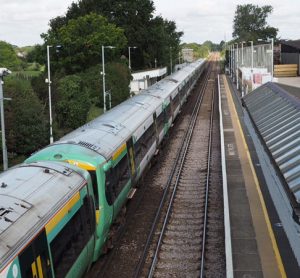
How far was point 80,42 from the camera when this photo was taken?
62.1 m

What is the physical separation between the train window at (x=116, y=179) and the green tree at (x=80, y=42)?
46.4 meters

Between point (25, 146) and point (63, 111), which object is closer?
point (25, 146)

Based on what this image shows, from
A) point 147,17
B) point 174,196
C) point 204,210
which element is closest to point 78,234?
point 204,210

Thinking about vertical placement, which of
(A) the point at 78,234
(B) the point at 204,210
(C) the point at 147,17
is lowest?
(B) the point at 204,210

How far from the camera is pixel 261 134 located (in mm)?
18000

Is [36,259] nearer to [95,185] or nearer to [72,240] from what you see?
[72,240]

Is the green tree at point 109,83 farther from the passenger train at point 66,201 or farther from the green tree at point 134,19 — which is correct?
the passenger train at point 66,201

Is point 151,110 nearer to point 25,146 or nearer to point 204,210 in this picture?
point 204,210

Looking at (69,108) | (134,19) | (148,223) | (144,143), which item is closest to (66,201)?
(148,223)

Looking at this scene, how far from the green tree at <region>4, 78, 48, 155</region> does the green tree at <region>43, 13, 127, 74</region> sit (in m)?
29.9

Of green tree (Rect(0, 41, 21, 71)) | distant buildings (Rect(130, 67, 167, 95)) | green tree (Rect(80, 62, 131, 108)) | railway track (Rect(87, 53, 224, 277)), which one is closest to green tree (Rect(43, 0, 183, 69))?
distant buildings (Rect(130, 67, 167, 95))

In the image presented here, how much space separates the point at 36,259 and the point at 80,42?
183ft

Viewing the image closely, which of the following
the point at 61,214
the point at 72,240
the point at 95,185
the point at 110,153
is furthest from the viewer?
the point at 110,153

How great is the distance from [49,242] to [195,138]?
86.0ft
